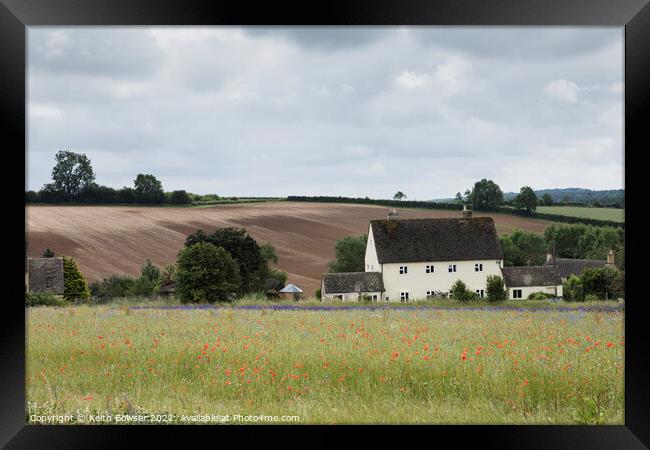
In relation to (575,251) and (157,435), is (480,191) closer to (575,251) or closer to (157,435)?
(575,251)

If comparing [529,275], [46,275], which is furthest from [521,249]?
[46,275]

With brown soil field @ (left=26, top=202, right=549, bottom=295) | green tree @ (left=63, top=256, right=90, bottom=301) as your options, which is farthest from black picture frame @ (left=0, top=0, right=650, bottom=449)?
green tree @ (left=63, top=256, right=90, bottom=301)

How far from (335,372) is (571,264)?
6898 millimetres

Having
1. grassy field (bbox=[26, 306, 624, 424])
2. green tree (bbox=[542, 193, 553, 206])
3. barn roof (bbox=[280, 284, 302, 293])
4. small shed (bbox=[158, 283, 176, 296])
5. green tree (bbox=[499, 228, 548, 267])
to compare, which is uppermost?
Result: green tree (bbox=[542, 193, 553, 206])

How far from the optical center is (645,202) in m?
4.04

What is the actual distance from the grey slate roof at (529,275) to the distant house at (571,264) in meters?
0.12

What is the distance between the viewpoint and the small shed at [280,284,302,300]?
10.7m

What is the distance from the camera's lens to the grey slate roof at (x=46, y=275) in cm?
842

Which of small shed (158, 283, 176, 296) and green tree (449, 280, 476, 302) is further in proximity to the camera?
small shed (158, 283, 176, 296)

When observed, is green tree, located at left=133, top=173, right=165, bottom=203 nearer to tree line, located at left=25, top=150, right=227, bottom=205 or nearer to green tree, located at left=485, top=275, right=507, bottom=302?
tree line, located at left=25, top=150, right=227, bottom=205

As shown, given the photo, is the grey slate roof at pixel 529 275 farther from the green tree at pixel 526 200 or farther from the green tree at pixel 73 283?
the green tree at pixel 73 283

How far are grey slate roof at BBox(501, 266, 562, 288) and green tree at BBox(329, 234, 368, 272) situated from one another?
274 centimetres

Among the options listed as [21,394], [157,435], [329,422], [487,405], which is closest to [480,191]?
[487,405]

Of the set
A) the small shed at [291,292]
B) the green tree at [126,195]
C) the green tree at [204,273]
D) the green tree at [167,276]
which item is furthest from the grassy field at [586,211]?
the green tree at [167,276]
